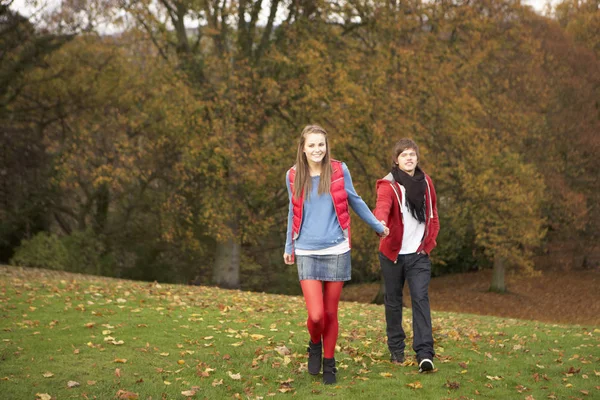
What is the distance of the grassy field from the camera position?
6.09 m

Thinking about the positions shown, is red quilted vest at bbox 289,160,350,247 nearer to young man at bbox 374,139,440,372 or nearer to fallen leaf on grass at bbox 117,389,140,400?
young man at bbox 374,139,440,372

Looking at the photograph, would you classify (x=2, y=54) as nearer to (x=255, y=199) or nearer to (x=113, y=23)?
(x=113, y=23)

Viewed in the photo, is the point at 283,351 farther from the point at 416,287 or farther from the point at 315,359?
the point at 416,287

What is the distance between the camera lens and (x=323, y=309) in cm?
612

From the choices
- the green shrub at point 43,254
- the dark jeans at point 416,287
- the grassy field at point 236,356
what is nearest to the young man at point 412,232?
the dark jeans at point 416,287

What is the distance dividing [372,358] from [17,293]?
6898 mm

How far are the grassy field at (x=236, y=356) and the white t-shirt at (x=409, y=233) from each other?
3.86ft

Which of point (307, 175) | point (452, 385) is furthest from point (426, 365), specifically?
point (307, 175)

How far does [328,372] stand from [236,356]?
151 cm

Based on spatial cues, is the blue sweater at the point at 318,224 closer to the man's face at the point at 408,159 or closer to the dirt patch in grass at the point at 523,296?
the man's face at the point at 408,159

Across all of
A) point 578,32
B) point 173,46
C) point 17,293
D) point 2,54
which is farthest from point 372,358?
point 578,32

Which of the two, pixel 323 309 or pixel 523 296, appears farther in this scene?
pixel 523 296

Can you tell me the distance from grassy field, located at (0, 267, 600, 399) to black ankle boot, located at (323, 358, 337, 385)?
0.29 feet

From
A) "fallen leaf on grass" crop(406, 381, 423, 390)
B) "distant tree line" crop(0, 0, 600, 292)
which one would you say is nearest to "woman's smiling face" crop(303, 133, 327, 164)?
"fallen leaf on grass" crop(406, 381, 423, 390)
